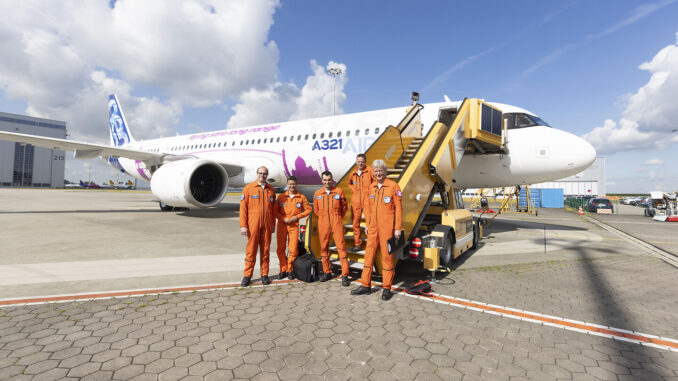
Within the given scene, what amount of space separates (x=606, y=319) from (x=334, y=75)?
29.2 metres

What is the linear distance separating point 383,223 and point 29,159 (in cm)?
10419

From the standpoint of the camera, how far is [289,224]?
203 inches

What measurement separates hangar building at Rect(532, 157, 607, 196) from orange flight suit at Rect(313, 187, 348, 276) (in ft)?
195

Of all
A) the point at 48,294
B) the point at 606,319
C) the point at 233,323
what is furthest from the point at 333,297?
the point at 48,294

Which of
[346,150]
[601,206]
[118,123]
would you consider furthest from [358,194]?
[601,206]

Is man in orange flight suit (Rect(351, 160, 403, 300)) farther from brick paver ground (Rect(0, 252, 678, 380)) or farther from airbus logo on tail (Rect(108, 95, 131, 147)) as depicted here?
airbus logo on tail (Rect(108, 95, 131, 147))

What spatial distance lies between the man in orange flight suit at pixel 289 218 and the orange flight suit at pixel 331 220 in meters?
0.32

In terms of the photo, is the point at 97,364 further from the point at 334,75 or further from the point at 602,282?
the point at 334,75

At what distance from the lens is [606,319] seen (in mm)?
3582

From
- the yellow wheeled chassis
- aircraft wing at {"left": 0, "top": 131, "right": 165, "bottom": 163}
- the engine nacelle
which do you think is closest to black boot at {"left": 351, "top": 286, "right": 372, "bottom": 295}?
the yellow wheeled chassis

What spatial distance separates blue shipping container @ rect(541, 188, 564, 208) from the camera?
32.8 meters

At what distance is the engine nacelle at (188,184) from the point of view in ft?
37.4

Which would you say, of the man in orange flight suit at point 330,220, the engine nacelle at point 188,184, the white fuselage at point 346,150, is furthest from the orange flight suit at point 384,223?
the engine nacelle at point 188,184

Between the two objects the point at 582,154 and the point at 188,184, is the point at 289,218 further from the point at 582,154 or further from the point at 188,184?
the point at 582,154
